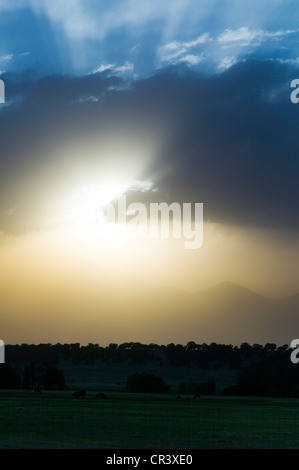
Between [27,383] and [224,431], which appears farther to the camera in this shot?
[27,383]

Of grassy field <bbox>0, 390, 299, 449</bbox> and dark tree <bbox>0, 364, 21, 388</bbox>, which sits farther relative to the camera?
dark tree <bbox>0, 364, 21, 388</bbox>

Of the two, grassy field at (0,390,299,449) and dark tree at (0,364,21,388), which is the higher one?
dark tree at (0,364,21,388)

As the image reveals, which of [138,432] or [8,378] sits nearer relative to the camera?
[138,432]

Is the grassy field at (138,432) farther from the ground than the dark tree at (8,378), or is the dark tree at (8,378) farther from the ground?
the dark tree at (8,378)

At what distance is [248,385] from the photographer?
568ft

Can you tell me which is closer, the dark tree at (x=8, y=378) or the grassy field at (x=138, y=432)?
the grassy field at (x=138, y=432)

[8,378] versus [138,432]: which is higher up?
[8,378]

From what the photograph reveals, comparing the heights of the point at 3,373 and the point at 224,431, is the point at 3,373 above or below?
above
